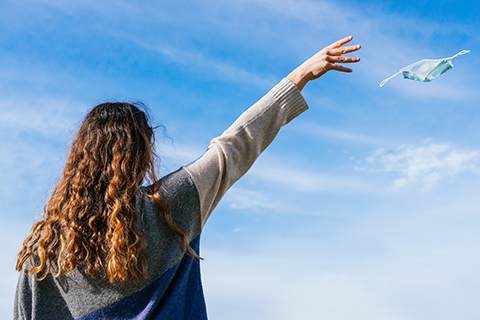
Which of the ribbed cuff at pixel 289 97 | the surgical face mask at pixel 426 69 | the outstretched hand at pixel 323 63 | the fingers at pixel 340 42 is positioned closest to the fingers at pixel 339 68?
the outstretched hand at pixel 323 63

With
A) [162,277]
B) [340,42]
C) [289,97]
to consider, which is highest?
[340,42]

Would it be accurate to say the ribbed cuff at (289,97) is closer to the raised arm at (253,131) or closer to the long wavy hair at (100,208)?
the raised arm at (253,131)

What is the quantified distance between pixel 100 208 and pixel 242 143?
0.85 meters

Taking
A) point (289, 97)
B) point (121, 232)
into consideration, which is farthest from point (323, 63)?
point (121, 232)

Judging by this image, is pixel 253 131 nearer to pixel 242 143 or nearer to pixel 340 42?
pixel 242 143

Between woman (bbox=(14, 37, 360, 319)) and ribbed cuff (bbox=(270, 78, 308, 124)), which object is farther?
ribbed cuff (bbox=(270, 78, 308, 124))

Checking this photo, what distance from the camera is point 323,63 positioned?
2.51m

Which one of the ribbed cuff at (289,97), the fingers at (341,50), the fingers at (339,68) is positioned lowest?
the ribbed cuff at (289,97)

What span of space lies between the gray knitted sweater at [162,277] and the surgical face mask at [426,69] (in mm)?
2241

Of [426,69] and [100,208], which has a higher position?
[426,69]

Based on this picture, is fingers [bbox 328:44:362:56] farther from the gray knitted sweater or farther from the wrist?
the gray knitted sweater

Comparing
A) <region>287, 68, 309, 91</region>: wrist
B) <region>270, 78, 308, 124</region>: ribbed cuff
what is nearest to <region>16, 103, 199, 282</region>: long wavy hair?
<region>270, 78, 308, 124</region>: ribbed cuff

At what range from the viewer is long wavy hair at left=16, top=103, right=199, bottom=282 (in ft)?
6.50

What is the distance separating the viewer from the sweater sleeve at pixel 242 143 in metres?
2.20
